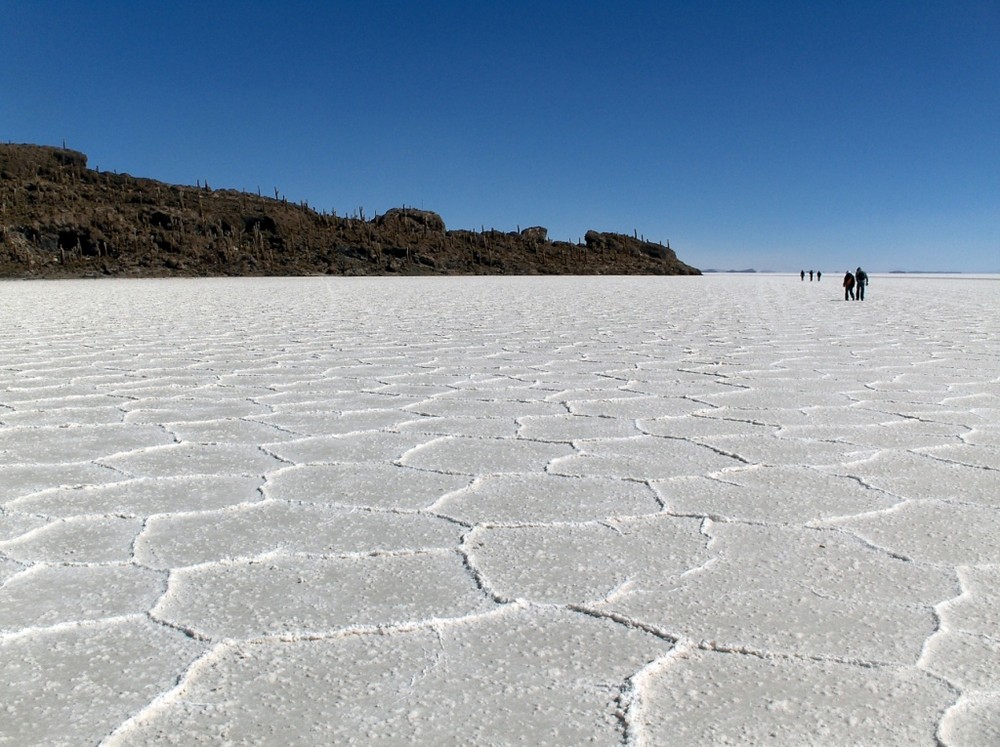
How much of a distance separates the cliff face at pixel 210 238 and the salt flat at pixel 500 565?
2960cm

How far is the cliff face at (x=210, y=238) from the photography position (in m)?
32.3

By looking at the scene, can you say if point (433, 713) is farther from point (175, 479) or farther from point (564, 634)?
point (175, 479)

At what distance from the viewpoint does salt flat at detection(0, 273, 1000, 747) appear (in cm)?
113

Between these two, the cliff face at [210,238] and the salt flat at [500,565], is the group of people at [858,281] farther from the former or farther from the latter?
the cliff face at [210,238]

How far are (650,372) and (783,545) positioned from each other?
2.72 meters

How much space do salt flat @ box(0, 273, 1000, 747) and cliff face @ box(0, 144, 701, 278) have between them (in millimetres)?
29603

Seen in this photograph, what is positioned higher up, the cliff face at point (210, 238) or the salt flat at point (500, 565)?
the cliff face at point (210, 238)

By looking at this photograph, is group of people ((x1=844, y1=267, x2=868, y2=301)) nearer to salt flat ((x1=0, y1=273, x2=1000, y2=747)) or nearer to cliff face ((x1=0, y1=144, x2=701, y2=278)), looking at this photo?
salt flat ((x1=0, y1=273, x2=1000, y2=747))

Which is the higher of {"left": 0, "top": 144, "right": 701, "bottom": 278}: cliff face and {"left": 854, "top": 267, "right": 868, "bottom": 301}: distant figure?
{"left": 0, "top": 144, "right": 701, "bottom": 278}: cliff face

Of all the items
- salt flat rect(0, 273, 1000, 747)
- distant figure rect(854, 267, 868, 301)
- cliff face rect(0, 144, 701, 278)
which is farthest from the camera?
cliff face rect(0, 144, 701, 278)

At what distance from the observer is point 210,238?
36344 mm

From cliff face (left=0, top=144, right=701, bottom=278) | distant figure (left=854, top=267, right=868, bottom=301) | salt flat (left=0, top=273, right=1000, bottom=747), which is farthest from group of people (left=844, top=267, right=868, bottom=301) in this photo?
cliff face (left=0, top=144, right=701, bottom=278)

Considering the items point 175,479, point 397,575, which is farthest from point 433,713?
point 175,479

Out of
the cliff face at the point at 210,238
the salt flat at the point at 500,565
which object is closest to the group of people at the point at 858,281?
the salt flat at the point at 500,565
